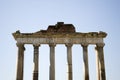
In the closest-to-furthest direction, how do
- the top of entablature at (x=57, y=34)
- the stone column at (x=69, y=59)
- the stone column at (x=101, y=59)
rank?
1. the stone column at (x=69, y=59)
2. the stone column at (x=101, y=59)
3. the top of entablature at (x=57, y=34)

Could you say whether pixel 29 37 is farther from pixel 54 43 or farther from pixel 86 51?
pixel 86 51

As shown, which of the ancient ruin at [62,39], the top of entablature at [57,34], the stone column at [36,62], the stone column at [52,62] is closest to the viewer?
the stone column at [36,62]

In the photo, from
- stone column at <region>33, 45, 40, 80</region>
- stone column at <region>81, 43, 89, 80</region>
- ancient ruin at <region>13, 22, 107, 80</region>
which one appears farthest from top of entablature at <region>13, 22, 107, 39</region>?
stone column at <region>33, 45, 40, 80</region>

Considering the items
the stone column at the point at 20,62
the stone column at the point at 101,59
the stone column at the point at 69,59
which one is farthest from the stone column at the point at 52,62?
the stone column at the point at 101,59

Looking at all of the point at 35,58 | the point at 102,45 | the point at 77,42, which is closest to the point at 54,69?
the point at 35,58

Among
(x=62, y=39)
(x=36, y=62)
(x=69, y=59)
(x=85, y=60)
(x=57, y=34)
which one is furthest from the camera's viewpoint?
(x=62, y=39)

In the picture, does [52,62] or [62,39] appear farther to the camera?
[62,39]

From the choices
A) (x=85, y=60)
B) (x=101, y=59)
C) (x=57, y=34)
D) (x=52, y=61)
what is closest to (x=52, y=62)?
(x=52, y=61)

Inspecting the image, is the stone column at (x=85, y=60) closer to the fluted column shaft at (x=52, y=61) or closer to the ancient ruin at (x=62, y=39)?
the ancient ruin at (x=62, y=39)

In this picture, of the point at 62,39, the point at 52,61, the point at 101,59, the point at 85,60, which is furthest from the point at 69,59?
the point at 101,59

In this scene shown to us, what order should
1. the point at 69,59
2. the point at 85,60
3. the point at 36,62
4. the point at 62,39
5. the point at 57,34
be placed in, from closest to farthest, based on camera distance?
the point at 36,62
the point at 69,59
the point at 85,60
the point at 57,34
the point at 62,39

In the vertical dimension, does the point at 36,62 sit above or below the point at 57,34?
below

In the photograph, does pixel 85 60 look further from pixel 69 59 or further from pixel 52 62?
pixel 52 62

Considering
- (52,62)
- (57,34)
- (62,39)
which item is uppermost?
(57,34)
